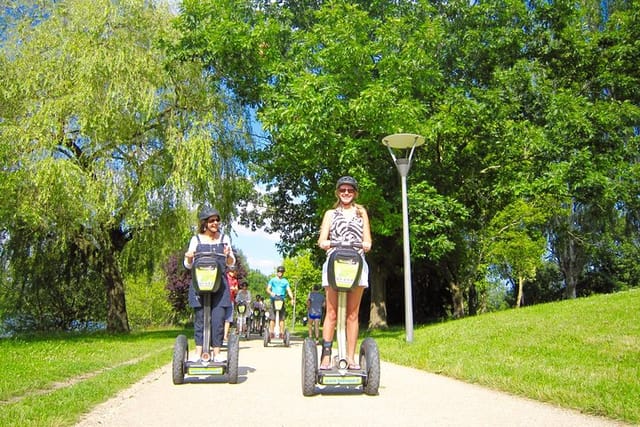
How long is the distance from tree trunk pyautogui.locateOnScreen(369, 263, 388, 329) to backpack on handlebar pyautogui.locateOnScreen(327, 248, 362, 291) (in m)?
15.4

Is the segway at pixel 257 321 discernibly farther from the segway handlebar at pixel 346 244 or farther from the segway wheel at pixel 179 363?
the segway handlebar at pixel 346 244

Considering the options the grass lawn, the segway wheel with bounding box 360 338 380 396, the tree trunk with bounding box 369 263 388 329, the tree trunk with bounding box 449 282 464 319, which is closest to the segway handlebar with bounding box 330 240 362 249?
the segway wheel with bounding box 360 338 380 396

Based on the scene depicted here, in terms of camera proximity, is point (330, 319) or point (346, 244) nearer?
point (346, 244)

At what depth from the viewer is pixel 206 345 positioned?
593 cm

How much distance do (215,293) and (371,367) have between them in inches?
79.4

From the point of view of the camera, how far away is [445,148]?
18.3 meters

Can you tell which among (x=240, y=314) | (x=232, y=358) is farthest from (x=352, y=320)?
(x=240, y=314)

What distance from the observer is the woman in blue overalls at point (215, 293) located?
5.97 metres

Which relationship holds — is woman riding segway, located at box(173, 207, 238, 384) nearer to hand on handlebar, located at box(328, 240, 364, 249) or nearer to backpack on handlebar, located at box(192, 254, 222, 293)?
backpack on handlebar, located at box(192, 254, 222, 293)

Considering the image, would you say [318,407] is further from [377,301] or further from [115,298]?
[377,301]

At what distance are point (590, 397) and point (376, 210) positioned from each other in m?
11.9

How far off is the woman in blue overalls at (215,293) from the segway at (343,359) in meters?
1.33

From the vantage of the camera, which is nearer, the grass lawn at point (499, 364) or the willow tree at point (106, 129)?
the grass lawn at point (499, 364)

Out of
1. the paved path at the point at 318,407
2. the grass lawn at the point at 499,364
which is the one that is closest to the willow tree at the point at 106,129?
the grass lawn at the point at 499,364
